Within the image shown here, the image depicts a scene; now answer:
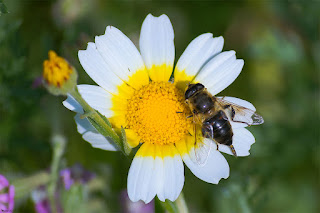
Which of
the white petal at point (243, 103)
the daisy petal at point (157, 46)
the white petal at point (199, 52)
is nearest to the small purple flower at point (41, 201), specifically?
the daisy petal at point (157, 46)

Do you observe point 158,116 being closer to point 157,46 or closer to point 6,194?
point 157,46

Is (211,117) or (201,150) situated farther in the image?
(211,117)

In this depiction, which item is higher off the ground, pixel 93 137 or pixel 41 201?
pixel 93 137

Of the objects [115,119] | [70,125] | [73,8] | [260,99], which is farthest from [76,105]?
[260,99]

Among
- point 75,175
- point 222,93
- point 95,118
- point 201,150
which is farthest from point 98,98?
point 222,93

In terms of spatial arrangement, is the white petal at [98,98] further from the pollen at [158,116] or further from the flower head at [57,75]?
the flower head at [57,75]
